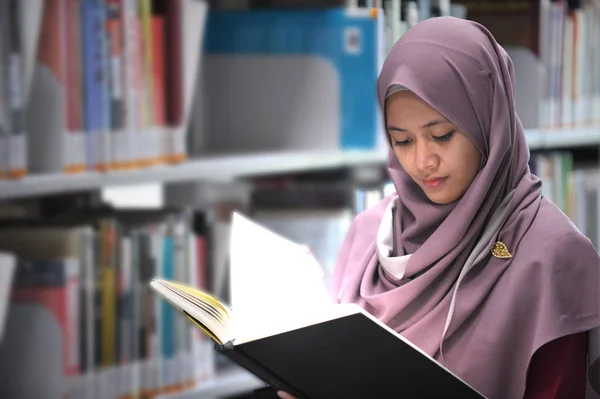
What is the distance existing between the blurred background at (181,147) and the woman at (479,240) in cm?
12

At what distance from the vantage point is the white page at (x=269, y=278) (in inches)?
49.1

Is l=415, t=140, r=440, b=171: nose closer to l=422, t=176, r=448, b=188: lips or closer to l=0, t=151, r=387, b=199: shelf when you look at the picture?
l=422, t=176, r=448, b=188: lips

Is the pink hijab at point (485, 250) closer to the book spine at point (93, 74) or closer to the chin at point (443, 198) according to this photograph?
the chin at point (443, 198)

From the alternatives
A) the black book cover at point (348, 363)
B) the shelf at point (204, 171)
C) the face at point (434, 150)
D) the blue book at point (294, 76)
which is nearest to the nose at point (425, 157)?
the face at point (434, 150)

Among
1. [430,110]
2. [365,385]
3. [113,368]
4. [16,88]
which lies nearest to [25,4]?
[16,88]

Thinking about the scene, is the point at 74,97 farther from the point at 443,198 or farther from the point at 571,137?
the point at 571,137

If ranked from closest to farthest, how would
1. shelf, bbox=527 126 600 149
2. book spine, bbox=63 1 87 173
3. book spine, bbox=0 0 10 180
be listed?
book spine, bbox=0 0 10 180 → book spine, bbox=63 1 87 173 → shelf, bbox=527 126 600 149

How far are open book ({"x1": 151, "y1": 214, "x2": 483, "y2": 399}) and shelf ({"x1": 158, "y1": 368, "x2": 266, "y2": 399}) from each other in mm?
841

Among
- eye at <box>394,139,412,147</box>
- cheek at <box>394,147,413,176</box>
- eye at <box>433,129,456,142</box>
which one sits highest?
eye at <box>433,129,456,142</box>

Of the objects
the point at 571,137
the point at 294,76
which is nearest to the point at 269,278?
the point at 294,76

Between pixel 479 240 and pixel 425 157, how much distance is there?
0.39ft

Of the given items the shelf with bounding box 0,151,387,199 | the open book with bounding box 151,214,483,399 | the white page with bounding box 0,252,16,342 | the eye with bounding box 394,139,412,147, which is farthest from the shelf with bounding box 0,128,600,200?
the open book with bounding box 151,214,483,399

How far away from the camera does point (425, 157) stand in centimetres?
122

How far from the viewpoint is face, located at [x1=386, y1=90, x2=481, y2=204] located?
47.8 inches
